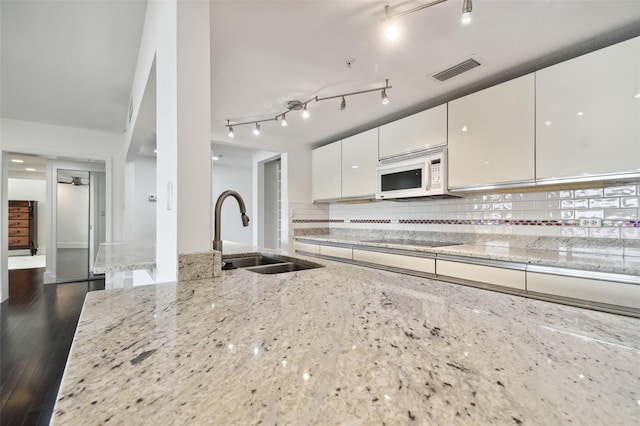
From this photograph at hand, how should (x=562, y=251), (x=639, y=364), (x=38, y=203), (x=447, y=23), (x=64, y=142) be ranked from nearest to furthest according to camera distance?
(x=639, y=364) < (x=447, y=23) < (x=562, y=251) < (x=64, y=142) < (x=38, y=203)

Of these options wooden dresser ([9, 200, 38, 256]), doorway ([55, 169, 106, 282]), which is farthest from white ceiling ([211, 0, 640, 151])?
wooden dresser ([9, 200, 38, 256])

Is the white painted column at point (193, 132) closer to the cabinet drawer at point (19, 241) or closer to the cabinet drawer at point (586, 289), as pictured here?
the cabinet drawer at point (586, 289)

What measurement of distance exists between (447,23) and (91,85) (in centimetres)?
333

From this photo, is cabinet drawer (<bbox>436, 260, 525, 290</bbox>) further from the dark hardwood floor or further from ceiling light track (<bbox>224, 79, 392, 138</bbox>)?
the dark hardwood floor

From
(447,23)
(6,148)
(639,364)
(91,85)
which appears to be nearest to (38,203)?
(6,148)

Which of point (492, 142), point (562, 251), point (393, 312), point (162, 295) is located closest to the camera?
point (393, 312)

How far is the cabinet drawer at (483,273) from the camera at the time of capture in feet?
6.33

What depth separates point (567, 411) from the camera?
0.35 metres

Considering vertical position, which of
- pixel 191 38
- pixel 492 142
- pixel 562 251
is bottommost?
pixel 562 251

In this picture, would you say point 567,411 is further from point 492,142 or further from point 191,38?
point 492,142

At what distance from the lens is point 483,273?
6.87 feet

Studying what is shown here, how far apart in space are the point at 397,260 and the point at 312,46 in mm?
1960

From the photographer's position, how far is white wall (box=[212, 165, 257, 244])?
627cm

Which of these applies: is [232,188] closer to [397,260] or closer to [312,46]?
[397,260]
